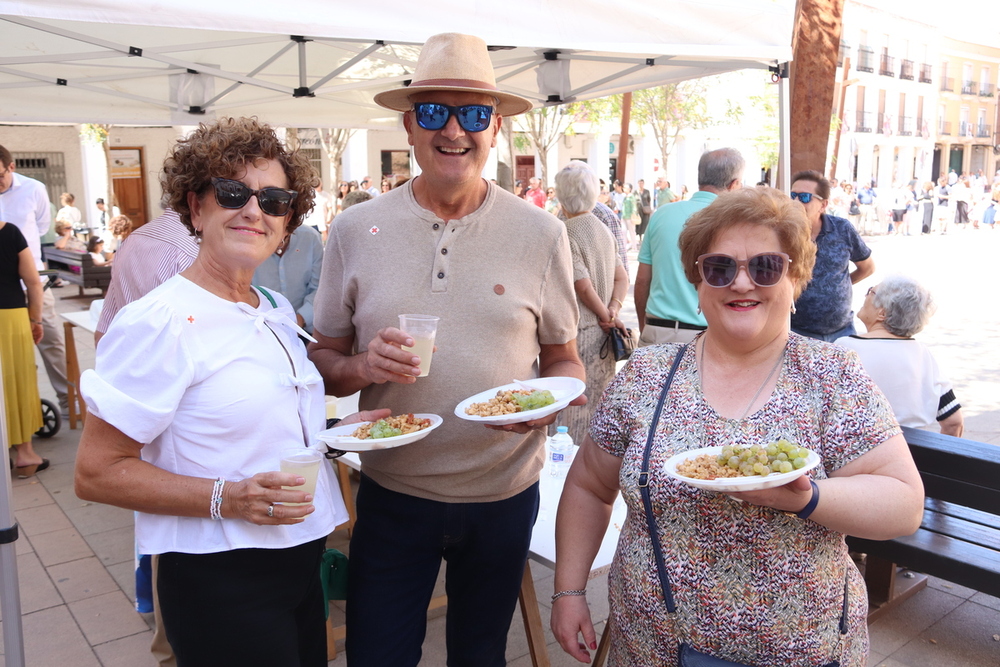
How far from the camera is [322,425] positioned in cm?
201

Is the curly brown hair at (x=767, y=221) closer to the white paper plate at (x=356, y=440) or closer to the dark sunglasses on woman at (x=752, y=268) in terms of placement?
the dark sunglasses on woman at (x=752, y=268)

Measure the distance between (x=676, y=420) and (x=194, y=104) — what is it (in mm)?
6463

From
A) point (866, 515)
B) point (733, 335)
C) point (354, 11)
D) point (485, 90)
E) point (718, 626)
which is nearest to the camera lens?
point (866, 515)

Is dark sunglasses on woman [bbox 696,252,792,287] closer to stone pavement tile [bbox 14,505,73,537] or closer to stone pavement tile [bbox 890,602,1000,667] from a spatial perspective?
stone pavement tile [bbox 890,602,1000,667]

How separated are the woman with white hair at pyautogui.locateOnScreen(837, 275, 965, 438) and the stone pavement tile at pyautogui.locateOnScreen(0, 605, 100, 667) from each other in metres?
3.84

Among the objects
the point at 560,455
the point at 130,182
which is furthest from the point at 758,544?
the point at 130,182

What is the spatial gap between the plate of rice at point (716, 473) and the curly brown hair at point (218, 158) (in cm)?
116

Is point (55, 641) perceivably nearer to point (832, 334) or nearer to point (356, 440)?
point (356, 440)

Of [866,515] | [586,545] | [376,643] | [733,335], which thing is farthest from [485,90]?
[376,643]

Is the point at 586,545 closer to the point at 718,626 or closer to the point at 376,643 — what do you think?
the point at 718,626

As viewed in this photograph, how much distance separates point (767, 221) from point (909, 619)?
294cm

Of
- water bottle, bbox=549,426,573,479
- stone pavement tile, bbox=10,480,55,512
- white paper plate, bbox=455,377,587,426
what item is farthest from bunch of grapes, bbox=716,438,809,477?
stone pavement tile, bbox=10,480,55,512

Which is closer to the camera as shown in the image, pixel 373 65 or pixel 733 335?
pixel 733 335

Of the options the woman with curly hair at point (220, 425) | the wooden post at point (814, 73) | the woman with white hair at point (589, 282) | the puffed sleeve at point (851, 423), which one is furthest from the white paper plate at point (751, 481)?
the wooden post at point (814, 73)
